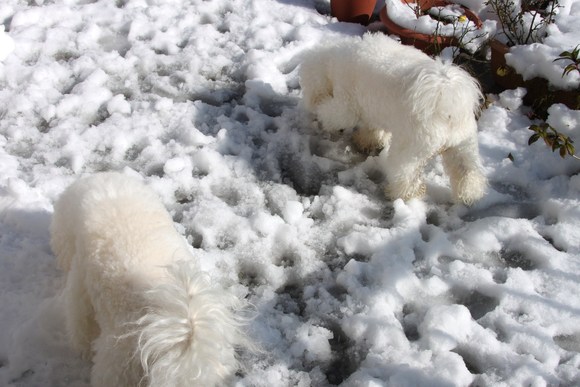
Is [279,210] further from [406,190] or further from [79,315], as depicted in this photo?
[79,315]

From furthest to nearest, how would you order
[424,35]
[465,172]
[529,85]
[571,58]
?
[424,35] → [529,85] → [571,58] → [465,172]

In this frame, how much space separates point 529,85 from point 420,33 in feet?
3.21

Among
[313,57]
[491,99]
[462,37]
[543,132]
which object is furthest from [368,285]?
[462,37]

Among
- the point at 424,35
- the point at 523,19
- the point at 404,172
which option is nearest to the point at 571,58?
the point at 523,19

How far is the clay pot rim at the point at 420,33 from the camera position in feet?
14.3

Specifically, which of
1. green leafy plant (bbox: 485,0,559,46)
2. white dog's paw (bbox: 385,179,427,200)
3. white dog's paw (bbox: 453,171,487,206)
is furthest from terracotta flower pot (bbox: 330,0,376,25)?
white dog's paw (bbox: 453,171,487,206)

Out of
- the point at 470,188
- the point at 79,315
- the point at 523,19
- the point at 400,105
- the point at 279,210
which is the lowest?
the point at 279,210

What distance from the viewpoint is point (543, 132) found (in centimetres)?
327

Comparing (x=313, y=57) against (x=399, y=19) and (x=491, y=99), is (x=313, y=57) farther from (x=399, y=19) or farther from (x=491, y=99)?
(x=491, y=99)

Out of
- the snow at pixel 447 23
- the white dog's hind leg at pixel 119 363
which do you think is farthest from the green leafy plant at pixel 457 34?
the white dog's hind leg at pixel 119 363

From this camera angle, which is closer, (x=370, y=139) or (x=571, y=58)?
(x=571, y=58)

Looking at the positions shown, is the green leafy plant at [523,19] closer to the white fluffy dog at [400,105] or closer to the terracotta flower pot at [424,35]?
the terracotta flower pot at [424,35]

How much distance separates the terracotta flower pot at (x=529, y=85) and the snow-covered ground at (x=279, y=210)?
10 cm

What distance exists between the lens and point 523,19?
425cm
